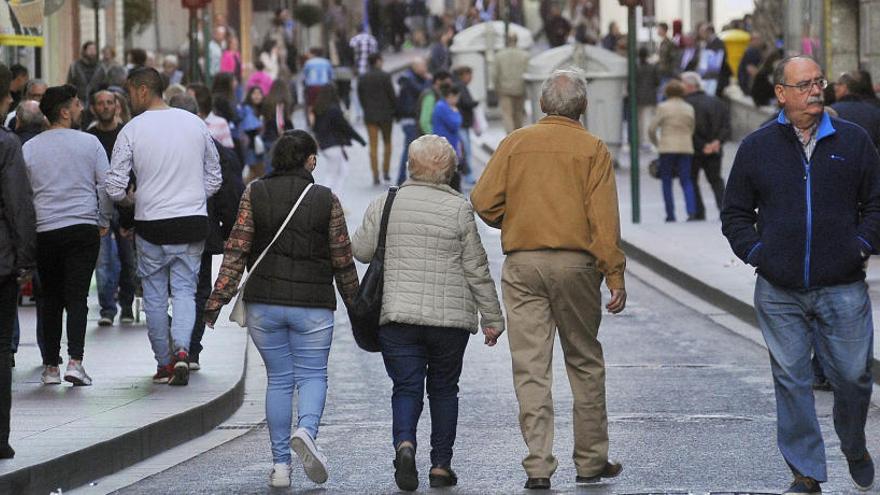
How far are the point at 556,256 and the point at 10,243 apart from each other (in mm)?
2312

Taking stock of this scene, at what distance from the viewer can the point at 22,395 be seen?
11.6m

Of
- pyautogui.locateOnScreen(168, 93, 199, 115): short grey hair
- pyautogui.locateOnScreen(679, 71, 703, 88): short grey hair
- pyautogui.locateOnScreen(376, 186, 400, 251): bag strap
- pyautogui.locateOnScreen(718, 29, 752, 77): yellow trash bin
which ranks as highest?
pyautogui.locateOnScreen(718, 29, 752, 77): yellow trash bin

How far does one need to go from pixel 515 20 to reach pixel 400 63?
297 inches

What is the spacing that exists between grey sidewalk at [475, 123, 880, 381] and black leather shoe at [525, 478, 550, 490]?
4218mm

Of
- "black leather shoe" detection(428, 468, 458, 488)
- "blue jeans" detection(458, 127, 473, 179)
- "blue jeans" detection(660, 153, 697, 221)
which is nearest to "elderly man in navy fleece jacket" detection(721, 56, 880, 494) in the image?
"black leather shoe" detection(428, 468, 458, 488)

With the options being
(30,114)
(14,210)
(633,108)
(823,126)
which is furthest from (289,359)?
(633,108)

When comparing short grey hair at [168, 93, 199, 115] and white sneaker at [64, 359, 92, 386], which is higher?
short grey hair at [168, 93, 199, 115]

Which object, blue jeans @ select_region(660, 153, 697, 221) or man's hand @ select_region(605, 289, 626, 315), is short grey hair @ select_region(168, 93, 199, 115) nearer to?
man's hand @ select_region(605, 289, 626, 315)

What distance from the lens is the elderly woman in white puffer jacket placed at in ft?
29.7

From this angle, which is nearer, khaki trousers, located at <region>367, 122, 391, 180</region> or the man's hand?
the man's hand

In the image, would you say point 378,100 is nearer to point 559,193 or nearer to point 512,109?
point 512,109

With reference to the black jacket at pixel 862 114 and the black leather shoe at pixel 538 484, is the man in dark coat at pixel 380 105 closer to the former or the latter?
the black jacket at pixel 862 114

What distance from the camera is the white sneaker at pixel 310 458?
356 inches

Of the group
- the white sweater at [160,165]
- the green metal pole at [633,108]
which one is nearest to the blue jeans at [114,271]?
the white sweater at [160,165]
